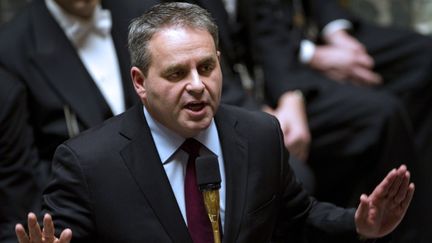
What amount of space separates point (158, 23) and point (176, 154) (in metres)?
0.25

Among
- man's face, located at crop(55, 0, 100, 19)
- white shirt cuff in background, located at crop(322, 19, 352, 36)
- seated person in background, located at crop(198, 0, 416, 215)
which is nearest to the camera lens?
man's face, located at crop(55, 0, 100, 19)

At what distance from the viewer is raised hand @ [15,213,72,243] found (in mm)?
1436

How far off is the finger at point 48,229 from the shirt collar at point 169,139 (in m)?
0.28

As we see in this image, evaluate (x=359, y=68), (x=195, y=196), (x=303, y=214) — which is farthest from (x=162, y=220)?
(x=359, y=68)

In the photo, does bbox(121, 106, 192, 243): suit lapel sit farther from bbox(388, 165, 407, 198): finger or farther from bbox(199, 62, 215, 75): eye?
bbox(388, 165, 407, 198): finger

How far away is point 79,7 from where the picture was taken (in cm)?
242

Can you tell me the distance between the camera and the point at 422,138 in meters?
3.06

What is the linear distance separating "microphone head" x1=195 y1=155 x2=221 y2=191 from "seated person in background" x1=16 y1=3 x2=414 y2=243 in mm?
81

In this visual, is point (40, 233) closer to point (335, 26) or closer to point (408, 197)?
point (408, 197)

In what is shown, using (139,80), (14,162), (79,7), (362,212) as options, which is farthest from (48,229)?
(79,7)

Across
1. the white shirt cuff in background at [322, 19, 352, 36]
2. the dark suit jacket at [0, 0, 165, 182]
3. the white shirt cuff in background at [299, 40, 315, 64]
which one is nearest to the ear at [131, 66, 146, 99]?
the dark suit jacket at [0, 0, 165, 182]

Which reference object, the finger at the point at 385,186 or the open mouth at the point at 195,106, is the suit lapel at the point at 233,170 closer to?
the open mouth at the point at 195,106

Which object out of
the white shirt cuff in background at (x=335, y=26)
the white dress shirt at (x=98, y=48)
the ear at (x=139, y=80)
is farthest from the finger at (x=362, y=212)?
the white shirt cuff in background at (x=335, y=26)

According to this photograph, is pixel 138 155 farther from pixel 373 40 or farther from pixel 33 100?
pixel 373 40
